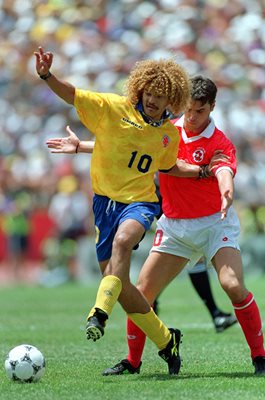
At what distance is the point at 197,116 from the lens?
729 cm

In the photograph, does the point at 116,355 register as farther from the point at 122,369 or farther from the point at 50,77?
the point at 50,77

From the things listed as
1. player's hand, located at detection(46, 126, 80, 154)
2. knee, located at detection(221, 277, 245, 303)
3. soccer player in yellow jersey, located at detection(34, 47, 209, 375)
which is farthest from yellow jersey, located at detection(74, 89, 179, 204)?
knee, located at detection(221, 277, 245, 303)

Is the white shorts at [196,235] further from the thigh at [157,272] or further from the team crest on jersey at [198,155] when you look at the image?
the team crest on jersey at [198,155]

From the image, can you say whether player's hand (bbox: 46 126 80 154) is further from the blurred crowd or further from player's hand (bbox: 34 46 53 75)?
the blurred crowd

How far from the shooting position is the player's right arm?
6.58 metres

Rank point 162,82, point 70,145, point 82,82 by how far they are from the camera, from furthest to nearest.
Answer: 1. point 82,82
2. point 70,145
3. point 162,82

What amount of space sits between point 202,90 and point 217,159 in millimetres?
504

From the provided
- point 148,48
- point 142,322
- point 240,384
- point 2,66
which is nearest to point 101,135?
point 142,322

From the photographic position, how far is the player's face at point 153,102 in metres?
6.89

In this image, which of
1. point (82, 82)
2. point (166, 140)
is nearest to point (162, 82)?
point (166, 140)

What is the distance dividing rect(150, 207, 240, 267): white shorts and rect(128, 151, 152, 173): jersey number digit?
2.20 feet

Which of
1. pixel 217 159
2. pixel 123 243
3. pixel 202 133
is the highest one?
pixel 202 133

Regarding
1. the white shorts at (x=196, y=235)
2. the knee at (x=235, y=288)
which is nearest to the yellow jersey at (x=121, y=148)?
the white shorts at (x=196, y=235)

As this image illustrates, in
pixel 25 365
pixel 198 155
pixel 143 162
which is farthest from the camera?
pixel 198 155
